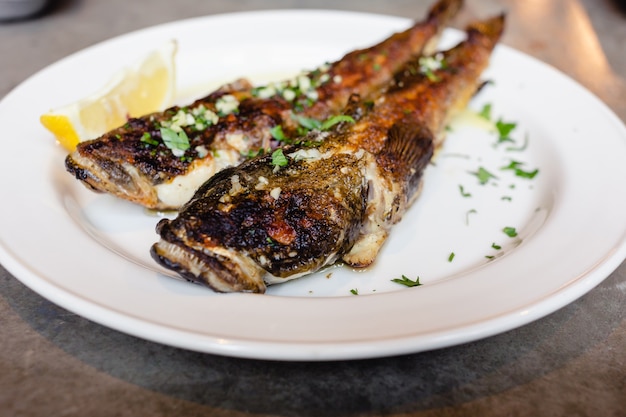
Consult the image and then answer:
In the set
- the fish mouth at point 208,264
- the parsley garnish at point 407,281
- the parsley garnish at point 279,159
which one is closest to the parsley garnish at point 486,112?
the parsley garnish at point 407,281

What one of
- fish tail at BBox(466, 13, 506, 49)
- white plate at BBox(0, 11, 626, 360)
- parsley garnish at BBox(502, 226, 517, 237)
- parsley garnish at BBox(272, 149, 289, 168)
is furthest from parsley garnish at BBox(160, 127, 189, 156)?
fish tail at BBox(466, 13, 506, 49)

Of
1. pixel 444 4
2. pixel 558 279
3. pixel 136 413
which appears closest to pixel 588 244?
pixel 558 279

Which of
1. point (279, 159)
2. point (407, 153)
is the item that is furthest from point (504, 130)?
point (279, 159)

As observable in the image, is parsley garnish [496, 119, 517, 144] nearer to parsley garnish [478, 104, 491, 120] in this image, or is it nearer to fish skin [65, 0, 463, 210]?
parsley garnish [478, 104, 491, 120]

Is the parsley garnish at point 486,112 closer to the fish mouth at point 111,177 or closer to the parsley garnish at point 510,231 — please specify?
the parsley garnish at point 510,231

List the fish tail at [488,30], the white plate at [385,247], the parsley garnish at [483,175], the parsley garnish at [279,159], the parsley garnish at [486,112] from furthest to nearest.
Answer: the fish tail at [488,30] < the parsley garnish at [486,112] < the parsley garnish at [483,175] < the parsley garnish at [279,159] < the white plate at [385,247]
